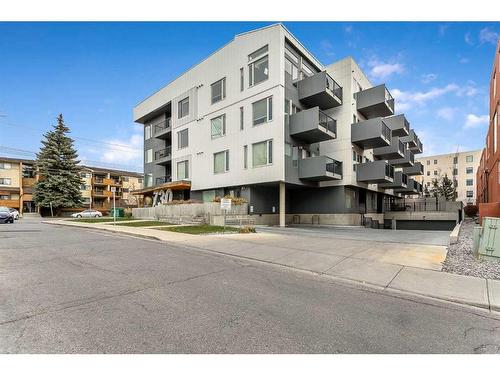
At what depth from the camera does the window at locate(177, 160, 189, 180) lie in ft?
98.0

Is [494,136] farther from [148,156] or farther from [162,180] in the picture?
[148,156]

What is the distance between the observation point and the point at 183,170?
3038 centimetres

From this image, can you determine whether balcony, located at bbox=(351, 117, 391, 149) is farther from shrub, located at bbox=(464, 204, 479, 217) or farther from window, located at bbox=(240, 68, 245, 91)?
shrub, located at bbox=(464, 204, 479, 217)

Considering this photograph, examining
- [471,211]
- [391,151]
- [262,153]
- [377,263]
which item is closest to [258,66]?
[262,153]

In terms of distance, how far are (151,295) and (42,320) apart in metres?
1.66

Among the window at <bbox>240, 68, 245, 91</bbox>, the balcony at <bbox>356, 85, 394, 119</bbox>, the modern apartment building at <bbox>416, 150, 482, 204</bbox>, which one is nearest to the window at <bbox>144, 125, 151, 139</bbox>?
the window at <bbox>240, 68, 245, 91</bbox>

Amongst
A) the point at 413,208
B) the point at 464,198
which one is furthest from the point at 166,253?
the point at 464,198

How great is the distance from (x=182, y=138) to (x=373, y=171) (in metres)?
20.0

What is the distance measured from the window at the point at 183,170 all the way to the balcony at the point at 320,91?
13.9 metres

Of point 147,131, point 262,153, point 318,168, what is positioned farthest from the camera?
point 147,131

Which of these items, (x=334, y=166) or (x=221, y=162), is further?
(x=221, y=162)

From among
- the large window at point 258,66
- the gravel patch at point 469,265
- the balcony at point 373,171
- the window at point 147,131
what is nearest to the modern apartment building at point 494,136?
the balcony at point 373,171

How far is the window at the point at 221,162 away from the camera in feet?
83.7

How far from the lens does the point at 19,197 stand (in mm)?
49781
